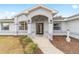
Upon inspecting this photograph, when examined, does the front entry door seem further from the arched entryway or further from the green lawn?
the green lawn

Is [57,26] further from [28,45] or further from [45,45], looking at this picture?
[28,45]

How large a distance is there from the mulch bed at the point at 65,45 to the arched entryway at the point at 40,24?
287 millimetres

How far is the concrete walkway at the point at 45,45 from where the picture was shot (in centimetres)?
316

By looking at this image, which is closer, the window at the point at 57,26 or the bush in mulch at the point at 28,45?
the bush in mulch at the point at 28,45

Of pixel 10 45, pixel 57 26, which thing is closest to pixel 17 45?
pixel 10 45

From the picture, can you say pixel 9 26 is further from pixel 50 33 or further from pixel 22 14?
pixel 50 33

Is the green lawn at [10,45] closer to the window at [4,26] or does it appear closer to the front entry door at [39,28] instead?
the window at [4,26]

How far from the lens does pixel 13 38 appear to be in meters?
3.25

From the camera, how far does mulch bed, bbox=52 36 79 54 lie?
3.17 m

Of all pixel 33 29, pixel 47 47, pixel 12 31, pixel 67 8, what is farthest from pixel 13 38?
pixel 67 8

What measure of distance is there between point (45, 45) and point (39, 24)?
1.50ft

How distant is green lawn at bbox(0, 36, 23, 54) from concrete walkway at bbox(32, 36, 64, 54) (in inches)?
14.1

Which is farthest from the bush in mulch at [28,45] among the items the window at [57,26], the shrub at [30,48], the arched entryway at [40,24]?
the window at [57,26]

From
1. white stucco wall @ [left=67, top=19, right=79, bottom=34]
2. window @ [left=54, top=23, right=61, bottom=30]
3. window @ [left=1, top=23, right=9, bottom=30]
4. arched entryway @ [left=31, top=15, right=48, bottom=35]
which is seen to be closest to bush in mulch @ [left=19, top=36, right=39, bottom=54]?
arched entryway @ [left=31, top=15, right=48, bottom=35]
